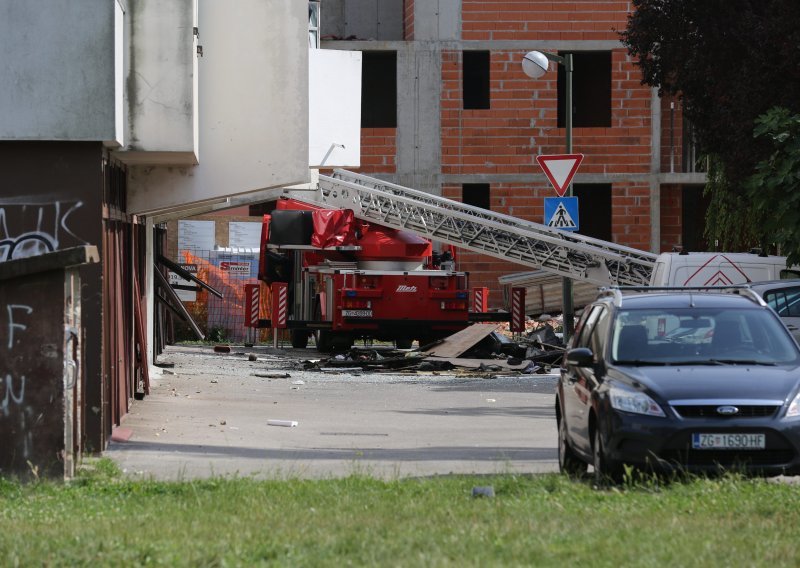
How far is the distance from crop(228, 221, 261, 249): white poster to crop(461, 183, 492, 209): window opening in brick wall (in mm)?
5730

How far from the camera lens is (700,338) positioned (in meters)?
11.7

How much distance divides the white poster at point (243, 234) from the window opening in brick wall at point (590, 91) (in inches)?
355

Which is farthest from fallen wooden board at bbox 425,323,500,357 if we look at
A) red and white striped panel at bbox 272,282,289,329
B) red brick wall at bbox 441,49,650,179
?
red brick wall at bbox 441,49,650,179

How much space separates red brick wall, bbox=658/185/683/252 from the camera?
41906 millimetres

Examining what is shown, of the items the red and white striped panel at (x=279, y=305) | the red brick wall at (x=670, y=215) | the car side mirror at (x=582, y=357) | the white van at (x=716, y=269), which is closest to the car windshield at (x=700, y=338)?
the car side mirror at (x=582, y=357)

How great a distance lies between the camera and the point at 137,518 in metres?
9.27

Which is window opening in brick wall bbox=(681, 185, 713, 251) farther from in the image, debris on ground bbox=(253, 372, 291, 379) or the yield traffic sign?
debris on ground bbox=(253, 372, 291, 379)

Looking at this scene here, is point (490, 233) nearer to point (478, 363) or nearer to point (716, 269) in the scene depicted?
point (478, 363)

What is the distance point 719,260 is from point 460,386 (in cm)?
417

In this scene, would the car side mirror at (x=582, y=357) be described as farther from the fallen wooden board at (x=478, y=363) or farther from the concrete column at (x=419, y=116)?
the concrete column at (x=419, y=116)

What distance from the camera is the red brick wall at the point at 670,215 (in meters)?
41.9

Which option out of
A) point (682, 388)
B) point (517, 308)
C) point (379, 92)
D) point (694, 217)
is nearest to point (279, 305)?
point (517, 308)

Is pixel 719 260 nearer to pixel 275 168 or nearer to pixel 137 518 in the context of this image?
pixel 275 168

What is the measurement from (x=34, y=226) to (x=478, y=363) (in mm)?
13014
